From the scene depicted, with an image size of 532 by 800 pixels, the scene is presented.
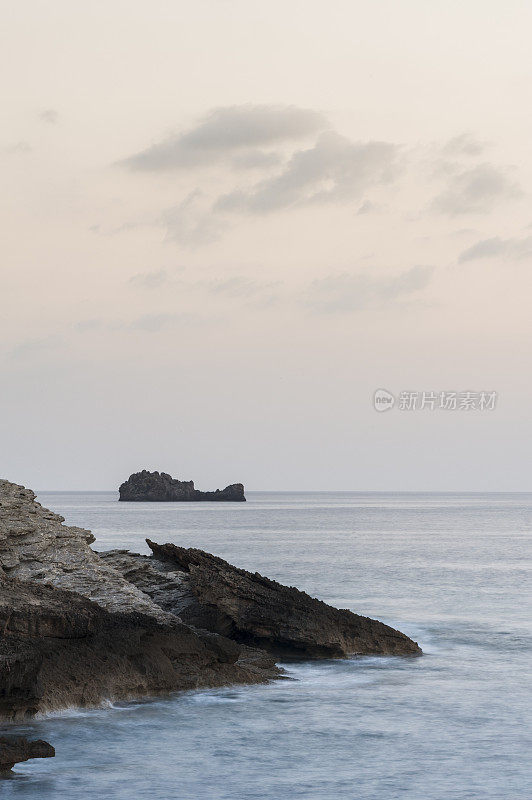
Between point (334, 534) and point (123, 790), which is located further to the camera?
point (334, 534)

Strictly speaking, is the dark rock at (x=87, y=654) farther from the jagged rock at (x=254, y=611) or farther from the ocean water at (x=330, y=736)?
the jagged rock at (x=254, y=611)

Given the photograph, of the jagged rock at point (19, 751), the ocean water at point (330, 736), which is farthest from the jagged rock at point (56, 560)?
the jagged rock at point (19, 751)

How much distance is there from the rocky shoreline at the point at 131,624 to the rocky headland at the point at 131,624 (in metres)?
0.03

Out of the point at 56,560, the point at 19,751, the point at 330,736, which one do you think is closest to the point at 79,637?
the point at 56,560

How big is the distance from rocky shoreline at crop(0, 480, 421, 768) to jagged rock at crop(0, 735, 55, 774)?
2072 mm

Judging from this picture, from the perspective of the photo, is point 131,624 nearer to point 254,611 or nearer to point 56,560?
point 56,560

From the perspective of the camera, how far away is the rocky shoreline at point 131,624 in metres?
19.6

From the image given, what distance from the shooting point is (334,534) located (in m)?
108

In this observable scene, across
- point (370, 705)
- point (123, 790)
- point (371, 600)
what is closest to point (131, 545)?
point (371, 600)

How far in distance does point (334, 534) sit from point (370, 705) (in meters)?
86.8

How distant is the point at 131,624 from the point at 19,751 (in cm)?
567

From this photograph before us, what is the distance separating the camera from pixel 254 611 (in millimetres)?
25312

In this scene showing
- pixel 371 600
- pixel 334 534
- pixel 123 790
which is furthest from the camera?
pixel 334 534

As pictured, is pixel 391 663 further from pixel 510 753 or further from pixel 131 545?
pixel 131 545
